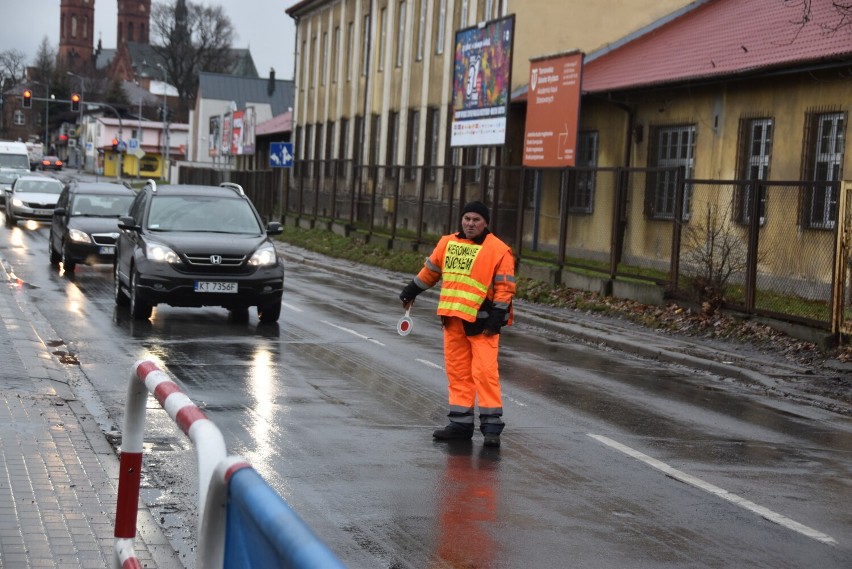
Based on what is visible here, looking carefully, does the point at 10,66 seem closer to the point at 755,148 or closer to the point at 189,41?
the point at 189,41

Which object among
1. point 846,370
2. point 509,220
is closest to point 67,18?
point 509,220

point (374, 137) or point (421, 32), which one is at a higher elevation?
point (421, 32)

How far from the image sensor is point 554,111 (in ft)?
90.9

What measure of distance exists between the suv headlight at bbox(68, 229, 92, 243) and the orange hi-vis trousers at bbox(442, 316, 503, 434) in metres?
16.0

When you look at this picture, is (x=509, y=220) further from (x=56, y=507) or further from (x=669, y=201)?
(x=56, y=507)

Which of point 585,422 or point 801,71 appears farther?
point 801,71

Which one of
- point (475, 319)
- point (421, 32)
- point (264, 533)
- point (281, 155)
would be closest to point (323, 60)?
point (421, 32)

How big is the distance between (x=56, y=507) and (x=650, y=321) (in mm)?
13815

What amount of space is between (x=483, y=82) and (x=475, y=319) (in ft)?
71.7

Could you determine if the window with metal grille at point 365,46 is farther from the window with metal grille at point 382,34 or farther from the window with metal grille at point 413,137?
the window with metal grille at point 413,137

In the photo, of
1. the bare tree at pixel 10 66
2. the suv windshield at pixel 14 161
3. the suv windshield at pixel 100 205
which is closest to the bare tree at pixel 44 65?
the bare tree at pixel 10 66

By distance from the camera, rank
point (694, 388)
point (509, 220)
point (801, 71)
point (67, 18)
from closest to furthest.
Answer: point (694, 388), point (801, 71), point (509, 220), point (67, 18)

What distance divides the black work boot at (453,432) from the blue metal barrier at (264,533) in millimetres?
6315

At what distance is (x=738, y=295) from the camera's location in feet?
60.5
